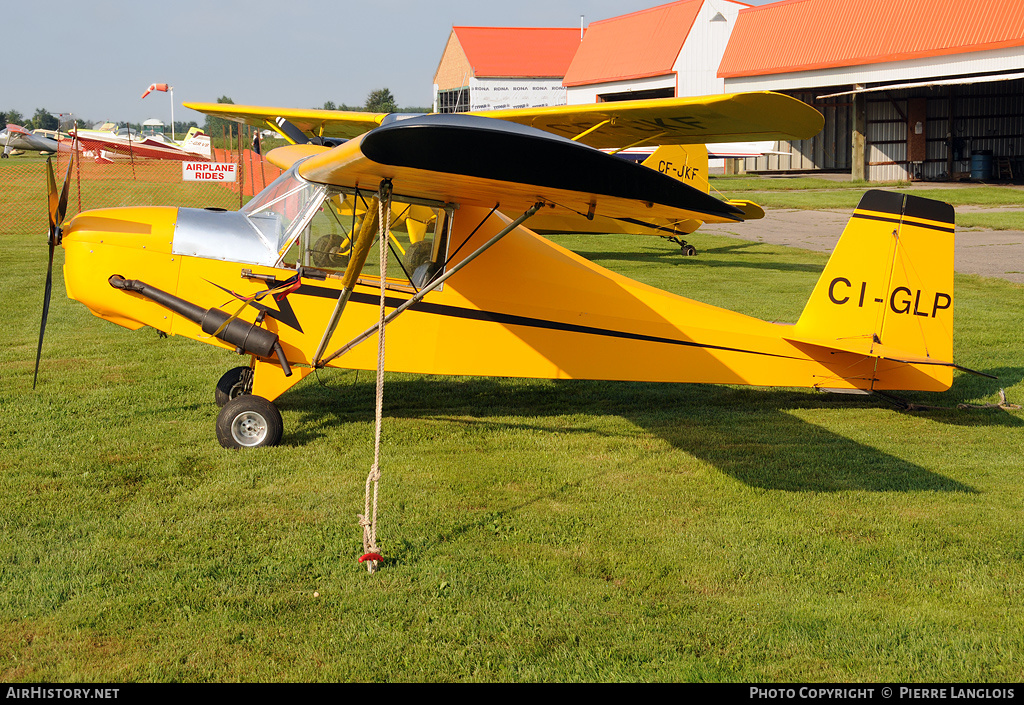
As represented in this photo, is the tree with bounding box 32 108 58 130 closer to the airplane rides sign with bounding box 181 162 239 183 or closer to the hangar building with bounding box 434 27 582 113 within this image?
the hangar building with bounding box 434 27 582 113

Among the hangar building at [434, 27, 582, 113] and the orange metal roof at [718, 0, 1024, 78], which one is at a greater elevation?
the hangar building at [434, 27, 582, 113]

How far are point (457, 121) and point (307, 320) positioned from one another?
2.85 m

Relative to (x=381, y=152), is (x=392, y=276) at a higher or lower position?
lower

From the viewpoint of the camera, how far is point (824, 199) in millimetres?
30578

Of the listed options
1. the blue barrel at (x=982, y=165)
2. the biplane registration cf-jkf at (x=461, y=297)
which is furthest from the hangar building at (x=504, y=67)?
the biplane registration cf-jkf at (x=461, y=297)

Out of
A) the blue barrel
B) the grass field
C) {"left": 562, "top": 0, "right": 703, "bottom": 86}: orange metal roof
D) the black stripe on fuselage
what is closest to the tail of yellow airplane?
the grass field

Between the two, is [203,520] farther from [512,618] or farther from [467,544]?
[512,618]

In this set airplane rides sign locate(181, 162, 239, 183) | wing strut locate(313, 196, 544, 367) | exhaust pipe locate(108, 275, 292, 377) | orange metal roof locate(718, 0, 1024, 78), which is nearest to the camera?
wing strut locate(313, 196, 544, 367)

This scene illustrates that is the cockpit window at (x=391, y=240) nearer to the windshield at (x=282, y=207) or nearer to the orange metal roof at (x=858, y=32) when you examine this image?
the windshield at (x=282, y=207)

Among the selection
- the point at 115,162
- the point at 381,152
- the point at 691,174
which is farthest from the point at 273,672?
the point at 115,162

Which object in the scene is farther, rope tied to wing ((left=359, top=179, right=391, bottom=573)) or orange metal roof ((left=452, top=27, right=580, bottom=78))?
orange metal roof ((left=452, top=27, right=580, bottom=78))

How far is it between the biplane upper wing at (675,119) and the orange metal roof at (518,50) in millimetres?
49401

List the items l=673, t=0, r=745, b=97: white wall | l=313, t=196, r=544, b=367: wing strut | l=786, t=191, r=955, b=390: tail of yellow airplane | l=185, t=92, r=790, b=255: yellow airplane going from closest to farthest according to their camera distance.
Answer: l=313, t=196, r=544, b=367: wing strut < l=185, t=92, r=790, b=255: yellow airplane < l=786, t=191, r=955, b=390: tail of yellow airplane < l=673, t=0, r=745, b=97: white wall

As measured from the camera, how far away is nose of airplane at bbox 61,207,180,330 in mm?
5988
